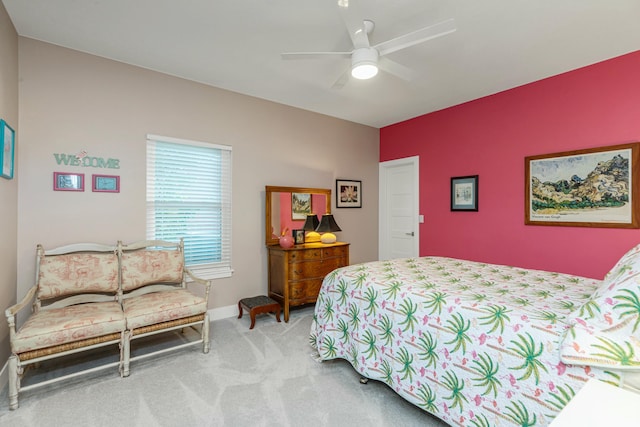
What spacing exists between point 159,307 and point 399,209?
3.64m

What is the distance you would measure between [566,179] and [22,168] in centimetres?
502

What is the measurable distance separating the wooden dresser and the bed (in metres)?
1.01

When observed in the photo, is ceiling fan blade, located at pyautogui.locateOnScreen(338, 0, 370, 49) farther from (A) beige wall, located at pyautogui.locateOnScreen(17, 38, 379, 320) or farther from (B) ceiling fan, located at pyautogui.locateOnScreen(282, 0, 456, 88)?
(A) beige wall, located at pyautogui.locateOnScreen(17, 38, 379, 320)

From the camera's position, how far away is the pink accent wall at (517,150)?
2797 mm

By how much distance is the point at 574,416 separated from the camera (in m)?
0.76

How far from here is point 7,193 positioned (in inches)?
86.7

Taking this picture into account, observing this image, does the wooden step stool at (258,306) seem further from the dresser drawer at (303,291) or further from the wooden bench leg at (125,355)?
the wooden bench leg at (125,355)

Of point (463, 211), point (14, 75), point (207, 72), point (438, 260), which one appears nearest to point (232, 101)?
point (207, 72)

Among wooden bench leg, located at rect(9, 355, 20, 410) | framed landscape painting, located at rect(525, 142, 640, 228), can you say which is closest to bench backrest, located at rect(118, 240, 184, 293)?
wooden bench leg, located at rect(9, 355, 20, 410)

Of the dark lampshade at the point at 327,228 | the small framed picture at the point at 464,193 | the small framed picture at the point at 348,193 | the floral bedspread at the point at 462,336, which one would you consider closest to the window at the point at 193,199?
the dark lampshade at the point at 327,228

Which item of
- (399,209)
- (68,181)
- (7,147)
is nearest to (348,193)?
(399,209)

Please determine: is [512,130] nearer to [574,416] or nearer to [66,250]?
[574,416]

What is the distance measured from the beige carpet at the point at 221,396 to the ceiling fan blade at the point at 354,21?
2420mm

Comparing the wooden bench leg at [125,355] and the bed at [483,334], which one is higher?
the bed at [483,334]
